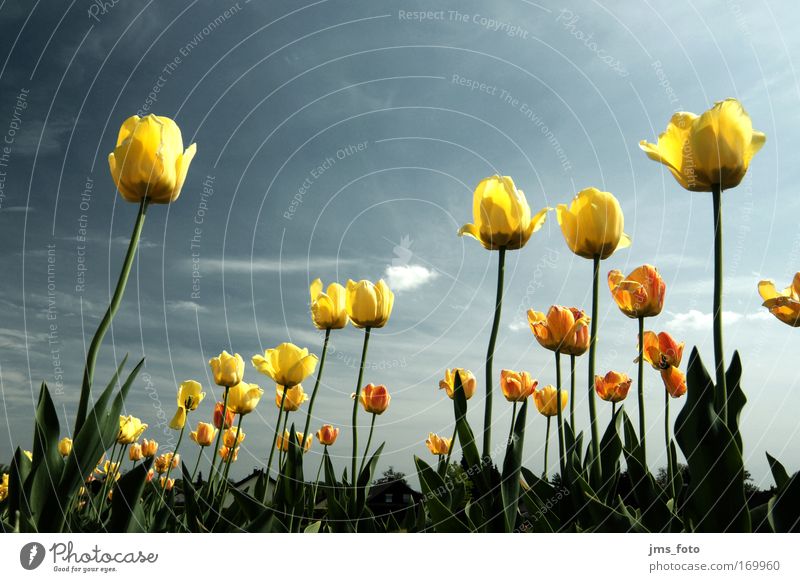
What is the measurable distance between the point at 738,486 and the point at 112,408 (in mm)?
2247

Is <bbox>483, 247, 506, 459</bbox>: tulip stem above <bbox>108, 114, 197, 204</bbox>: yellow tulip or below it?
below

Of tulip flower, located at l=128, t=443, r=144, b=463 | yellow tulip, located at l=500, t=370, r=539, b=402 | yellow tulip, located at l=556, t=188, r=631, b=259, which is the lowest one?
tulip flower, located at l=128, t=443, r=144, b=463

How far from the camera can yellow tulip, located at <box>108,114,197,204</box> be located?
83.5 inches

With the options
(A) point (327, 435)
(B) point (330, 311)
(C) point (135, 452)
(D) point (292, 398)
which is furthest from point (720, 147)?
(C) point (135, 452)

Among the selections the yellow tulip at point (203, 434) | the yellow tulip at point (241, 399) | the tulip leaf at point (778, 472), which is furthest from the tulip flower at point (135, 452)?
the tulip leaf at point (778, 472)

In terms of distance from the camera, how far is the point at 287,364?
13.3 ft

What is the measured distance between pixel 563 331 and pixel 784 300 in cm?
116

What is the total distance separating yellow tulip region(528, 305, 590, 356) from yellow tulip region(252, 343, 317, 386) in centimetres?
169

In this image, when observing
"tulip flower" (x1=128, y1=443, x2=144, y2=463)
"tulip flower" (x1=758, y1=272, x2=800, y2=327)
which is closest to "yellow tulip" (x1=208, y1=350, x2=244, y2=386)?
"tulip flower" (x1=758, y1=272, x2=800, y2=327)

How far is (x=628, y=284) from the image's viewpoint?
9.51 ft

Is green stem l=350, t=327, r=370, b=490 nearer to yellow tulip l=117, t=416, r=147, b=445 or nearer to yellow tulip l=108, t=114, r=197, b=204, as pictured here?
yellow tulip l=108, t=114, r=197, b=204

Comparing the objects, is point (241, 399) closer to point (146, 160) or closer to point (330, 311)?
point (330, 311)
